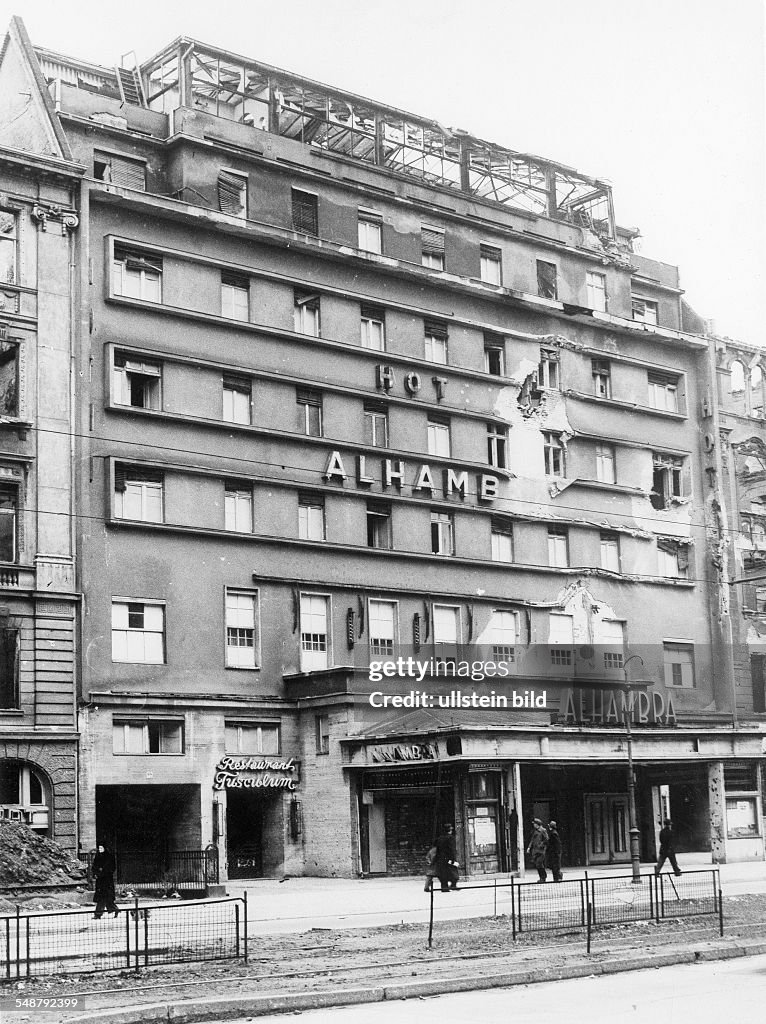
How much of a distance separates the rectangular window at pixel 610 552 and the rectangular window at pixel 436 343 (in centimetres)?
1171

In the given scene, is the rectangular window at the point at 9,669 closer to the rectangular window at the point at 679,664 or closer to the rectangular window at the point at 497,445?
the rectangular window at the point at 497,445

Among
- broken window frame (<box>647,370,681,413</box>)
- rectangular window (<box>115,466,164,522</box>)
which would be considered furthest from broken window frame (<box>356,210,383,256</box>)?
broken window frame (<box>647,370,681,413</box>)

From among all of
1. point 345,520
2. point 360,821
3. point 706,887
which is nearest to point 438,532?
point 345,520

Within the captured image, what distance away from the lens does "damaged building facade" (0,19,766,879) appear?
158ft

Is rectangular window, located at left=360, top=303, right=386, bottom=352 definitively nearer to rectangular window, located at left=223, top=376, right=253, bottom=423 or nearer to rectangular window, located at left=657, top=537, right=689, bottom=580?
rectangular window, located at left=223, top=376, right=253, bottom=423

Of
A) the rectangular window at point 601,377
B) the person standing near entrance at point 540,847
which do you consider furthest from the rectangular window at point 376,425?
the person standing near entrance at point 540,847

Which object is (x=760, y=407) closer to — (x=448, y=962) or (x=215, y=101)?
(x=215, y=101)

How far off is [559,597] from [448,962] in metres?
39.7

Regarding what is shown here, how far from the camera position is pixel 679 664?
65625 mm

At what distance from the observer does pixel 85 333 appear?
4822 cm

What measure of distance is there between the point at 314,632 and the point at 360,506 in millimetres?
5530

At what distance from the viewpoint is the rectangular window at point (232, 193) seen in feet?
177

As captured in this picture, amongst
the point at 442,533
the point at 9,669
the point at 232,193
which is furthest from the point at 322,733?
the point at 232,193

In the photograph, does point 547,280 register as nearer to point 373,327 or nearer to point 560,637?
point 373,327
